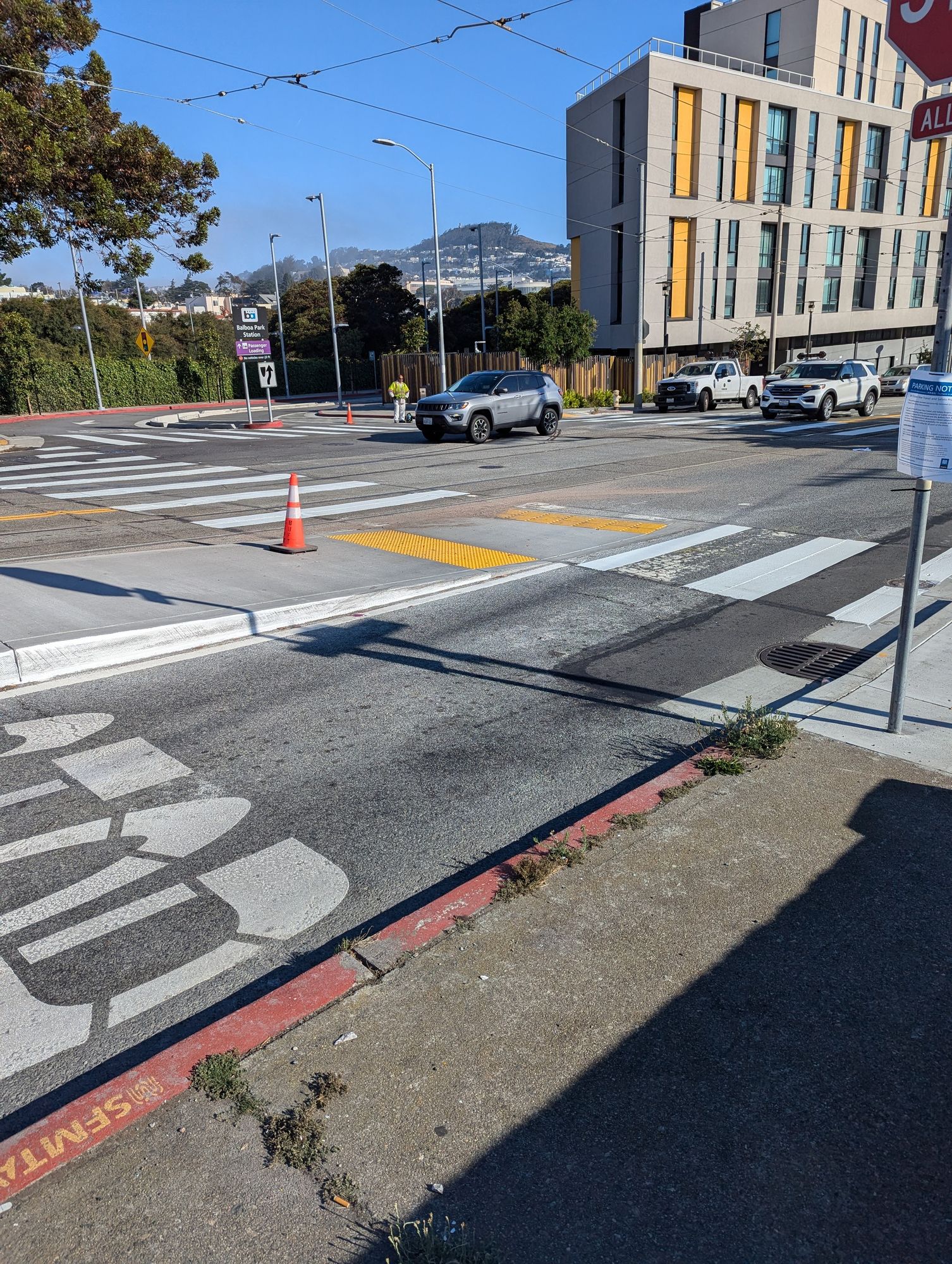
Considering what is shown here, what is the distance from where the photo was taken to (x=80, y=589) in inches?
341

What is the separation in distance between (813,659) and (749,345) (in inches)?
2039

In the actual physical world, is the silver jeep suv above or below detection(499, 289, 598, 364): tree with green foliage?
below

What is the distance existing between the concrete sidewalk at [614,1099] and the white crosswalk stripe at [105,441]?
84.5ft

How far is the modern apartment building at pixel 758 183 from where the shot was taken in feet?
161

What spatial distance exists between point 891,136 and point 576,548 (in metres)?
64.3

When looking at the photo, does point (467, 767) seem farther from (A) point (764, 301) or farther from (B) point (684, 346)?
Result: (A) point (764, 301)

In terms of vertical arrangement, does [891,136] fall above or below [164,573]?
above

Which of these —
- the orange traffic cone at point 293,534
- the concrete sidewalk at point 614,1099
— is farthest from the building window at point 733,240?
the concrete sidewalk at point 614,1099

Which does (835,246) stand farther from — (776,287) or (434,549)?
(434,549)

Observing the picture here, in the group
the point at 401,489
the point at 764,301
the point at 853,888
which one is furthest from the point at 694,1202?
the point at 764,301

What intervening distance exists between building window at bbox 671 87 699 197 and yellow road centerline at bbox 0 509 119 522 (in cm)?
4465

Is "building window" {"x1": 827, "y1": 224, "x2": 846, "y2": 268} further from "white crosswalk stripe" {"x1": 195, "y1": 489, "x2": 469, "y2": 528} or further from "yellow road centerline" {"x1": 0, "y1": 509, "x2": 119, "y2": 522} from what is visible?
"yellow road centerline" {"x1": 0, "y1": 509, "x2": 119, "y2": 522}

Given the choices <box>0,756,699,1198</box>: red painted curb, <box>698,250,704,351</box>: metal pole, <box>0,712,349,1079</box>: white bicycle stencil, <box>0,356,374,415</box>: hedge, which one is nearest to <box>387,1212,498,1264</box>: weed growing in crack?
<box>0,756,699,1198</box>: red painted curb

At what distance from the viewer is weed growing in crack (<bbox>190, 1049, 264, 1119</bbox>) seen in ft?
8.78
